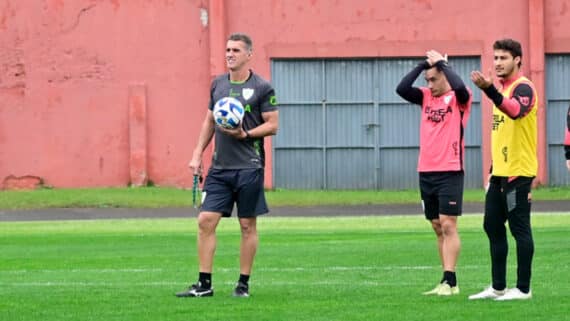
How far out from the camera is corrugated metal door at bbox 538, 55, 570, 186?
37.1m

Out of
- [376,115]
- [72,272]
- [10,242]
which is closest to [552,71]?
[376,115]

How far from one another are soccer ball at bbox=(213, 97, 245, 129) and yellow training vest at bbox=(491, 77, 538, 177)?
7.13 ft

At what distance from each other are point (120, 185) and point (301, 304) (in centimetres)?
2524

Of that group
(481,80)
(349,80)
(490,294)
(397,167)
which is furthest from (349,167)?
(481,80)

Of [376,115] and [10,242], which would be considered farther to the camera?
[376,115]

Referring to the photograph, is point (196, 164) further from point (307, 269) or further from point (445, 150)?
point (307, 269)

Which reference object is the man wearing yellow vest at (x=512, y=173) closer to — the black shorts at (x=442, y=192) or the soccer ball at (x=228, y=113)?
the black shorts at (x=442, y=192)

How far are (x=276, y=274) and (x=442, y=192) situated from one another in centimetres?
299

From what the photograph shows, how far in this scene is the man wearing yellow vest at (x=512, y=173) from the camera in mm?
12336

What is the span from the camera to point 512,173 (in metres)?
12.4

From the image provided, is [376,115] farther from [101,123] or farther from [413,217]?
[413,217]

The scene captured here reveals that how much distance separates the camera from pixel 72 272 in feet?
54.0

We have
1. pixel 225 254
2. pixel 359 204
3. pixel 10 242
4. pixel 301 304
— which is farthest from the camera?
pixel 359 204

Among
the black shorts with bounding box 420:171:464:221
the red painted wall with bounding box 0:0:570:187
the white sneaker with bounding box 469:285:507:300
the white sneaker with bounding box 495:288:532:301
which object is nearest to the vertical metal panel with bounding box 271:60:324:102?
the red painted wall with bounding box 0:0:570:187
